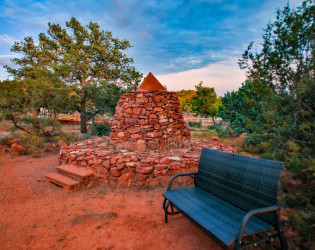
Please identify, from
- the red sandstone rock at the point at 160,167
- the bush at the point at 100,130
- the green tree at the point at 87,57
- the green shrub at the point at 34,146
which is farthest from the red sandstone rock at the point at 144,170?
the green tree at the point at 87,57

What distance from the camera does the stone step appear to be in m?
3.59

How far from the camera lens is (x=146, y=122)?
5359 millimetres

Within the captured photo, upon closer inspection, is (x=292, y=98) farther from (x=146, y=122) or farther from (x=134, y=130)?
(x=134, y=130)

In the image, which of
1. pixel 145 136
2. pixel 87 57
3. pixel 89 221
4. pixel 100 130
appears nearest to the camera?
pixel 89 221

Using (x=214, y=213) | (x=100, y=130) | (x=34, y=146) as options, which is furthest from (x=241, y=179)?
(x=100, y=130)

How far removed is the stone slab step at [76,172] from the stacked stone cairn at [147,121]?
4.76 feet

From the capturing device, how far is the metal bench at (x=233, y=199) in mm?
1527

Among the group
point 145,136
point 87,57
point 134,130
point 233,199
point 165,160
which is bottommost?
point 165,160

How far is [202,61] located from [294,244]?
29.4ft

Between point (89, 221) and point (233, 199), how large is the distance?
2.21 metres

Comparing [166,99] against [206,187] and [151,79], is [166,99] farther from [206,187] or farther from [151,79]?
[206,187]

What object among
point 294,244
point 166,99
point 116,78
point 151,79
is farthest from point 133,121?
point 116,78

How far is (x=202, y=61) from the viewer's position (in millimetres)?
9172

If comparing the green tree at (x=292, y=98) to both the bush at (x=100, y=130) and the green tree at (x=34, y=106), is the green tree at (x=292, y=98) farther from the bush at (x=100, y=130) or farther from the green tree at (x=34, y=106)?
the bush at (x=100, y=130)
